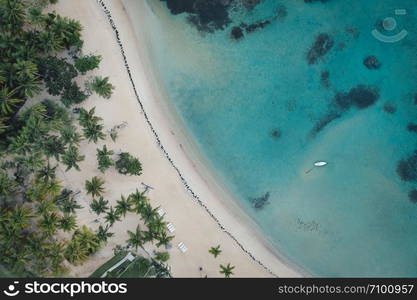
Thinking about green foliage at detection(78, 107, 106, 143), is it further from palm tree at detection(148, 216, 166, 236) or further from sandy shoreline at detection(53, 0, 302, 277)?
palm tree at detection(148, 216, 166, 236)

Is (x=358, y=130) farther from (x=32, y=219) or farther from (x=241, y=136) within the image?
(x=32, y=219)

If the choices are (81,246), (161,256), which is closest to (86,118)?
(81,246)

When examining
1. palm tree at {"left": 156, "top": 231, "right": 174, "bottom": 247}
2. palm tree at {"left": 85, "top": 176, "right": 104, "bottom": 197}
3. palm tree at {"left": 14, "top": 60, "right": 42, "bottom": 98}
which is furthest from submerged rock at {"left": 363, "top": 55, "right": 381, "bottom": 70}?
palm tree at {"left": 14, "top": 60, "right": 42, "bottom": 98}

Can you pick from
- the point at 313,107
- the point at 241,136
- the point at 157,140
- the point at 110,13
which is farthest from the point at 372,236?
the point at 110,13

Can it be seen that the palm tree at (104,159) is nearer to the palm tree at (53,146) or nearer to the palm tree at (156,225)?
the palm tree at (53,146)

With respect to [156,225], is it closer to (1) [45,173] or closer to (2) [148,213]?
(2) [148,213]
